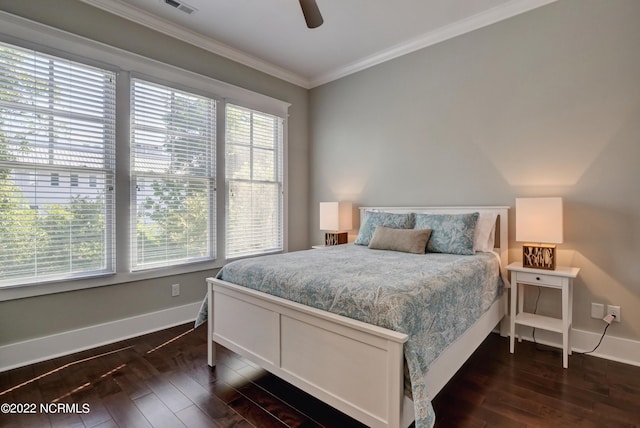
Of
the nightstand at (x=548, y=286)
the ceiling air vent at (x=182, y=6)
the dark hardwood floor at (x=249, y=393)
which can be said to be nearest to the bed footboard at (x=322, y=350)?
the dark hardwood floor at (x=249, y=393)

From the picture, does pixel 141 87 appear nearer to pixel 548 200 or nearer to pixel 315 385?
pixel 315 385

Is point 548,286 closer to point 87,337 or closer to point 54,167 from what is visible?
point 87,337

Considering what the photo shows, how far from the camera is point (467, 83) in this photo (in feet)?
10.3

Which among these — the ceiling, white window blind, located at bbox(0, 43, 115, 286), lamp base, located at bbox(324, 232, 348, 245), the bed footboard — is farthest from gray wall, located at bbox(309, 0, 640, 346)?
white window blind, located at bbox(0, 43, 115, 286)

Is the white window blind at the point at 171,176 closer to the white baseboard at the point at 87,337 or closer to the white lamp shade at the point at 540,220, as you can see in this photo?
the white baseboard at the point at 87,337

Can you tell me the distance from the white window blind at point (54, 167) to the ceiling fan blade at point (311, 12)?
1.92 m

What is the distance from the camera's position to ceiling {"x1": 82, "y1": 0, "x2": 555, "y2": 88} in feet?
9.21

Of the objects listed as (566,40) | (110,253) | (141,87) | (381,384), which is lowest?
(381,384)

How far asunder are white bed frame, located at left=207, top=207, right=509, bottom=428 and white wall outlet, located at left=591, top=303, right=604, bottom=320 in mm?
900

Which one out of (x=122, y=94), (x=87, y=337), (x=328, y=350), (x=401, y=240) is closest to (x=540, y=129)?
(x=401, y=240)

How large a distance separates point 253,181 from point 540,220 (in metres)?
2.95

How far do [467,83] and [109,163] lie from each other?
3.45 m

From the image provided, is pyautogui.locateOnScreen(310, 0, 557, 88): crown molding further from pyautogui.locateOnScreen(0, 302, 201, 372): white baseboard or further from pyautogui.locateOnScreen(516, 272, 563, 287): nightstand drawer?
pyautogui.locateOnScreen(0, 302, 201, 372): white baseboard

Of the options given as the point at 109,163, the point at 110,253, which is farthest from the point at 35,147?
the point at 110,253
